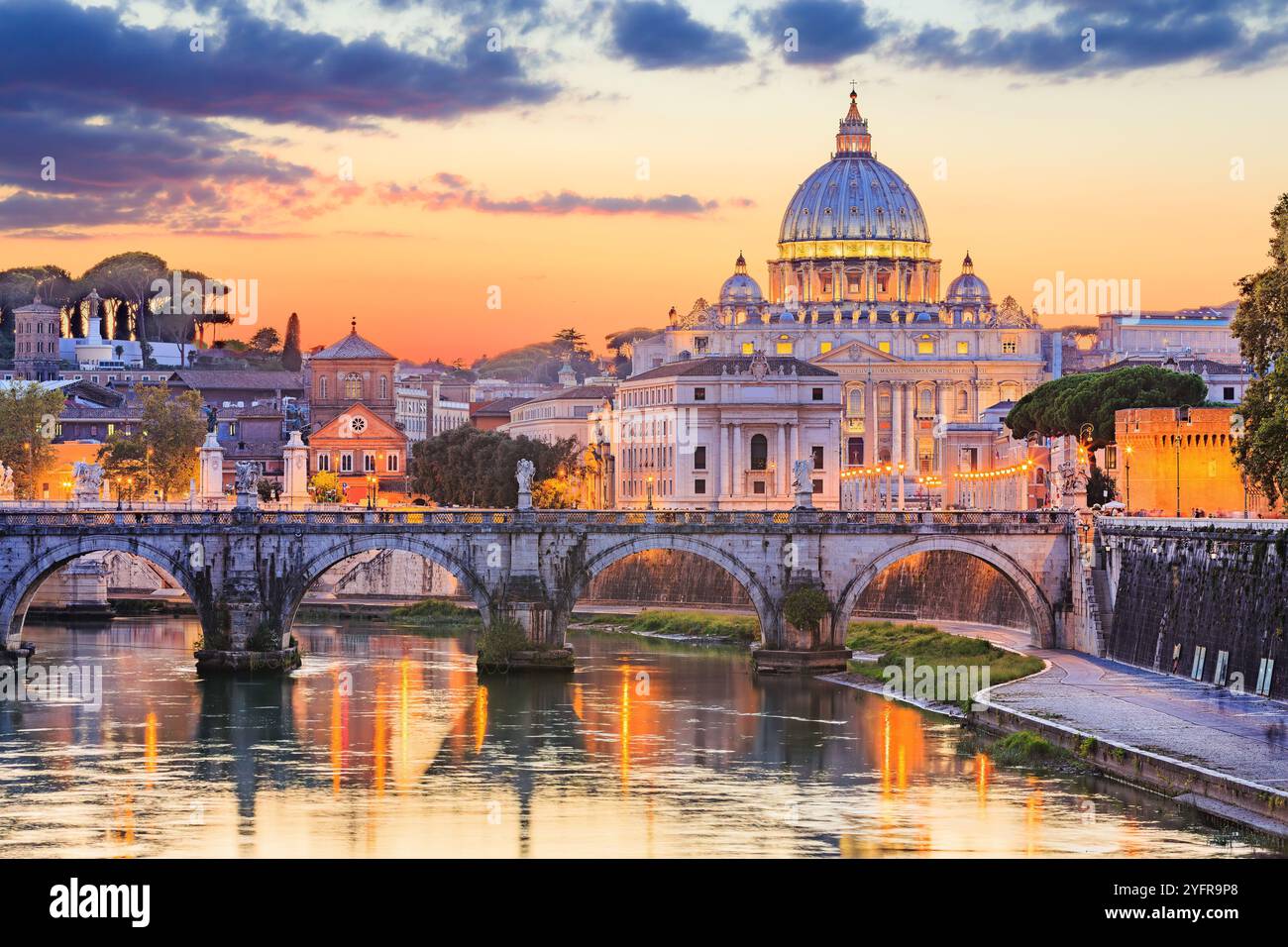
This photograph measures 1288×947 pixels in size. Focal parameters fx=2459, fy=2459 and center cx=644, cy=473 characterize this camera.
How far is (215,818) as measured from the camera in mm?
41156

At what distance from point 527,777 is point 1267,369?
21087 millimetres

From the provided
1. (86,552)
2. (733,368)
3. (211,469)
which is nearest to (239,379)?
(733,368)

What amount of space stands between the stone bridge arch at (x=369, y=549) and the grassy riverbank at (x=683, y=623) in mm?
12102

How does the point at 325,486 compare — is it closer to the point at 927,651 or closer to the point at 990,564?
the point at 990,564

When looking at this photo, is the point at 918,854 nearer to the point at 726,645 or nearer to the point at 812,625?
the point at 812,625

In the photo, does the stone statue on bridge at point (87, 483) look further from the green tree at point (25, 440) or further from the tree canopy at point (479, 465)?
the tree canopy at point (479, 465)

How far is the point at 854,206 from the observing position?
567ft

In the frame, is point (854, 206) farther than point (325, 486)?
Yes

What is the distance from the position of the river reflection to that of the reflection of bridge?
2.03 metres

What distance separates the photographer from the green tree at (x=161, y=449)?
349ft

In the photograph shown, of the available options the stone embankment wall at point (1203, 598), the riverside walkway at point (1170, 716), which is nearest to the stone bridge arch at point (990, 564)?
the stone embankment wall at point (1203, 598)

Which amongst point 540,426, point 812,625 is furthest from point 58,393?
point 812,625

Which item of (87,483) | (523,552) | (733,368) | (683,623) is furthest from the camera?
(733,368)
